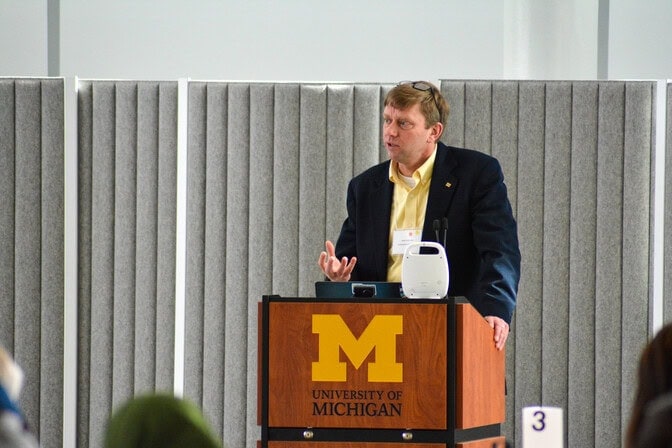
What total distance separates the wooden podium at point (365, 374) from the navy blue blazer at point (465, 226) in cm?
58

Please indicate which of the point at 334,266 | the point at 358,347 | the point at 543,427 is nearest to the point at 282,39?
the point at 334,266

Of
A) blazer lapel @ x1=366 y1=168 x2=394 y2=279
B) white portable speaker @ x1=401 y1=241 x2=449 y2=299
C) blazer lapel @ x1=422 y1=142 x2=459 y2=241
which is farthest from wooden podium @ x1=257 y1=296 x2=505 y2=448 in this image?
blazer lapel @ x1=366 y1=168 x2=394 y2=279

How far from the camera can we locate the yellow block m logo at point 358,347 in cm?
268

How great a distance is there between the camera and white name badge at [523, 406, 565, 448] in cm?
239

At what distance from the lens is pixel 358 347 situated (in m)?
2.69

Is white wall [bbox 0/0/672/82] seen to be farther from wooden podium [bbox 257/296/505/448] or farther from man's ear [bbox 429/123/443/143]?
wooden podium [bbox 257/296/505/448]

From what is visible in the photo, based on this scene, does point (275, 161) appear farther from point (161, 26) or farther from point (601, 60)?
point (601, 60)

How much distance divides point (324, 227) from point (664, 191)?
1.73 metres

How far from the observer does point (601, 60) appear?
536 cm

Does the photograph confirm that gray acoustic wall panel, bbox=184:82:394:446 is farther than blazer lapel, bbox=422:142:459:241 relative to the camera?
Yes

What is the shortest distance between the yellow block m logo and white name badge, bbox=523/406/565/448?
399 mm

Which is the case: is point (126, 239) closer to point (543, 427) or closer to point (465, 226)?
point (465, 226)

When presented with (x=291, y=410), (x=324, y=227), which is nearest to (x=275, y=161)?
(x=324, y=227)

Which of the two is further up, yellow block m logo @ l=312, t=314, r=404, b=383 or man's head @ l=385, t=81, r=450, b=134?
man's head @ l=385, t=81, r=450, b=134
